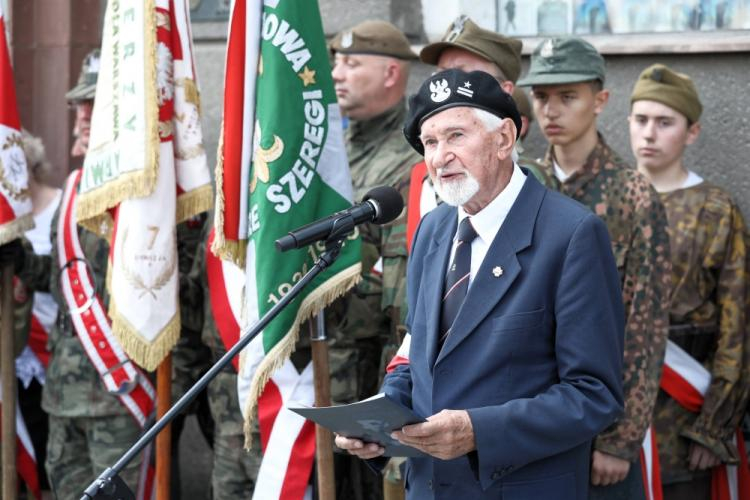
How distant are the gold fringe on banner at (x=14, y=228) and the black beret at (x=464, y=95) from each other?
2851mm

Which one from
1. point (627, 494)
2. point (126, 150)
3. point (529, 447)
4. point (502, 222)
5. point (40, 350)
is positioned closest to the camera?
point (529, 447)

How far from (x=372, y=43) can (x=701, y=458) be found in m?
2.16

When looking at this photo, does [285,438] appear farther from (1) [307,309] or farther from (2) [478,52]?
(2) [478,52]

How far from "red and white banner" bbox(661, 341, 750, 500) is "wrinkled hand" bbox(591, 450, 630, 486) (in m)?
0.89

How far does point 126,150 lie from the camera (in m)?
5.08

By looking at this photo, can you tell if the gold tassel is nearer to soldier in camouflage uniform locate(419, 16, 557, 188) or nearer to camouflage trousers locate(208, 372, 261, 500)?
camouflage trousers locate(208, 372, 261, 500)

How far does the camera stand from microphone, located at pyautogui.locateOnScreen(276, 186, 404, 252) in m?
3.07

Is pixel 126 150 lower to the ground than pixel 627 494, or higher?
higher

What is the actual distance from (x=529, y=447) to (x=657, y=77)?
2.71 m

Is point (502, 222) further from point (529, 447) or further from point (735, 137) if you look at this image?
point (735, 137)

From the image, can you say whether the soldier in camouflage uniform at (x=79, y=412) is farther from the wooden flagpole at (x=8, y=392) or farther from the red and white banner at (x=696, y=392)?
the red and white banner at (x=696, y=392)

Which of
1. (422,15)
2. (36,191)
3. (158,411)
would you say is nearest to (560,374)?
(158,411)

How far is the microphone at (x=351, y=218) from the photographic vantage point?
10.1 feet

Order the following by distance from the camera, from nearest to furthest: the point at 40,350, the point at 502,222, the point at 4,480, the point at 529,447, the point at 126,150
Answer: the point at 529,447
the point at 502,222
the point at 126,150
the point at 4,480
the point at 40,350
